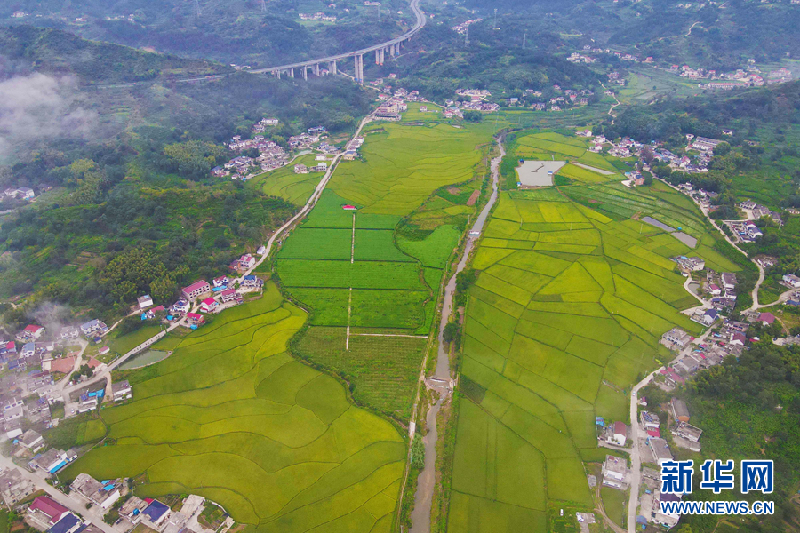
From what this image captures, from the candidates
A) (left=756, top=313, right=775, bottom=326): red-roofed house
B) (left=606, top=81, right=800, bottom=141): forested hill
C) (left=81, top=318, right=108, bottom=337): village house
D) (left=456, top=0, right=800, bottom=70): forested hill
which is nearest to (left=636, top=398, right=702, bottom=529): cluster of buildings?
(left=756, top=313, right=775, bottom=326): red-roofed house

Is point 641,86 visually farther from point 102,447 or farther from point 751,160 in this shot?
point 102,447

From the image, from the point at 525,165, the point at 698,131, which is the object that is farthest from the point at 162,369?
the point at 698,131

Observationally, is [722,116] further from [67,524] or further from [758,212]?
[67,524]

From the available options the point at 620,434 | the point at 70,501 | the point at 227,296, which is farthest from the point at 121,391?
the point at 620,434

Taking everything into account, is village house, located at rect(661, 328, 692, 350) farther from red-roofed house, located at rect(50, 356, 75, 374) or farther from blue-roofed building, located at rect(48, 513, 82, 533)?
red-roofed house, located at rect(50, 356, 75, 374)

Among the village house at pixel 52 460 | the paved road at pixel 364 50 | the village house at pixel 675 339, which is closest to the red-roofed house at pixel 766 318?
the village house at pixel 675 339

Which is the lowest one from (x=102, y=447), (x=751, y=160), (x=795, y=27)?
(x=102, y=447)
